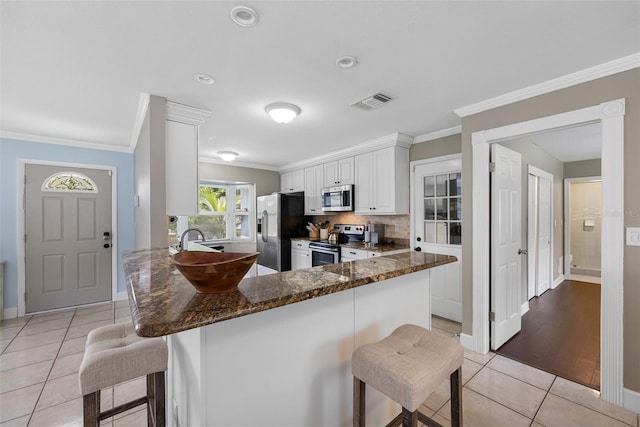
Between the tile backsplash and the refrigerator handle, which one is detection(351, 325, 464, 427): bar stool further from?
the refrigerator handle

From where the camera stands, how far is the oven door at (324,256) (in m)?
4.12

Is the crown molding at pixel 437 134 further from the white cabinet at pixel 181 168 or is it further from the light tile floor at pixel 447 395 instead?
the white cabinet at pixel 181 168

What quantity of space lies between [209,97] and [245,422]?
7.85 ft

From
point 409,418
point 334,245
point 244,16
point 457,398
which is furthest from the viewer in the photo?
point 334,245

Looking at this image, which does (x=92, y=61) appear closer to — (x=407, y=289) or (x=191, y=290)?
(x=191, y=290)

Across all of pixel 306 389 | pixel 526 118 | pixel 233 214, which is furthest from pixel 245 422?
pixel 233 214

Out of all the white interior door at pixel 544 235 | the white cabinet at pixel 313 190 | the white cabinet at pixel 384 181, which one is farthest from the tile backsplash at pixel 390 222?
the white interior door at pixel 544 235

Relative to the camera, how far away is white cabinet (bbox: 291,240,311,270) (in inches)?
186

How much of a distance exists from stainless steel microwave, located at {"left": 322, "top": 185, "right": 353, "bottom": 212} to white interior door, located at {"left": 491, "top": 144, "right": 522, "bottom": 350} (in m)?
2.00

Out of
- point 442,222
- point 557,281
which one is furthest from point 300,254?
point 557,281

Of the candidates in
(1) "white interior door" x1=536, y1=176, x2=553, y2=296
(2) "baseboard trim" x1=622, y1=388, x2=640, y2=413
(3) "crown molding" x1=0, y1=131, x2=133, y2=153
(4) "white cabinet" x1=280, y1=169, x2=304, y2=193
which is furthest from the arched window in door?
(1) "white interior door" x1=536, y1=176, x2=553, y2=296

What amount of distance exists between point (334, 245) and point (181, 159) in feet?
8.05

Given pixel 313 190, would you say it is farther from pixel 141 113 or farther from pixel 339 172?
pixel 141 113

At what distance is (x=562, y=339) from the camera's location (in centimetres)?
286
